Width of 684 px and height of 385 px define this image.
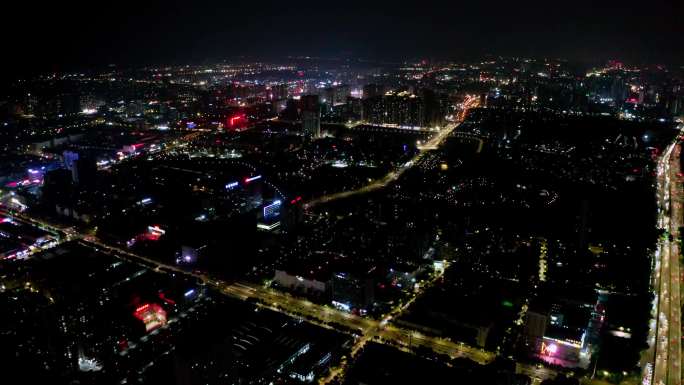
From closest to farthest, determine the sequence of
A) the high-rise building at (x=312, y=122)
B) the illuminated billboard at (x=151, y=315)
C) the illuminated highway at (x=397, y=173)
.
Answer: the illuminated billboard at (x=151, y=315) < the illuminated highway at (x=397, y=173) < the high-rise building at (x=312, y=122)

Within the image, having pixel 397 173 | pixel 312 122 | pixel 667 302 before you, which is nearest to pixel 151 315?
pixel 667 302

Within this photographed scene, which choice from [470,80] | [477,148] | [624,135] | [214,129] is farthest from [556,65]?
[214,129]

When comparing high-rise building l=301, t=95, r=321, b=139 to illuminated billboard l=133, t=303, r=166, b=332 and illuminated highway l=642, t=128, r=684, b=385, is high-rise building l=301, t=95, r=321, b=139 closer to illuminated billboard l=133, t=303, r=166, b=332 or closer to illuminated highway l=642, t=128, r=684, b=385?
illuminated highway l=642, t=128, r=684, b=385

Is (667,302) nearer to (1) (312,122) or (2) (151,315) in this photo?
(2) (151,315)

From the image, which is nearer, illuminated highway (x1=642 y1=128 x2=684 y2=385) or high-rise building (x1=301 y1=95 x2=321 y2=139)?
illuminated highway (x1=642 y1=128 x2=684 y2=385)

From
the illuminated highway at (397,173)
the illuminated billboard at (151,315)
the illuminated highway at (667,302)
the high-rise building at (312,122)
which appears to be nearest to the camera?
the illuminated highway at (667,302)

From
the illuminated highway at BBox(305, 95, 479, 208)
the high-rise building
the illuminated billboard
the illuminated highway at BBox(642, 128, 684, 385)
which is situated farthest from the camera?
the high-rise building

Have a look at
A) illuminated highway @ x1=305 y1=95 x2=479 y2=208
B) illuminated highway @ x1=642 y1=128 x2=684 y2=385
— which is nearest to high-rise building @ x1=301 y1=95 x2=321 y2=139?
illuminated highway @ x1=305 y1=95 x2=479 y2=208

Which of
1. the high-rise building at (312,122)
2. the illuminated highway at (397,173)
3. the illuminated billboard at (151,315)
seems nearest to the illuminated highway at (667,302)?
the illuminated billboard at (151,315)

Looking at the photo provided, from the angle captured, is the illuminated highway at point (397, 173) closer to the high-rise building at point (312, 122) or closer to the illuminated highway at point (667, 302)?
the high-rise building at point (312, 122)
